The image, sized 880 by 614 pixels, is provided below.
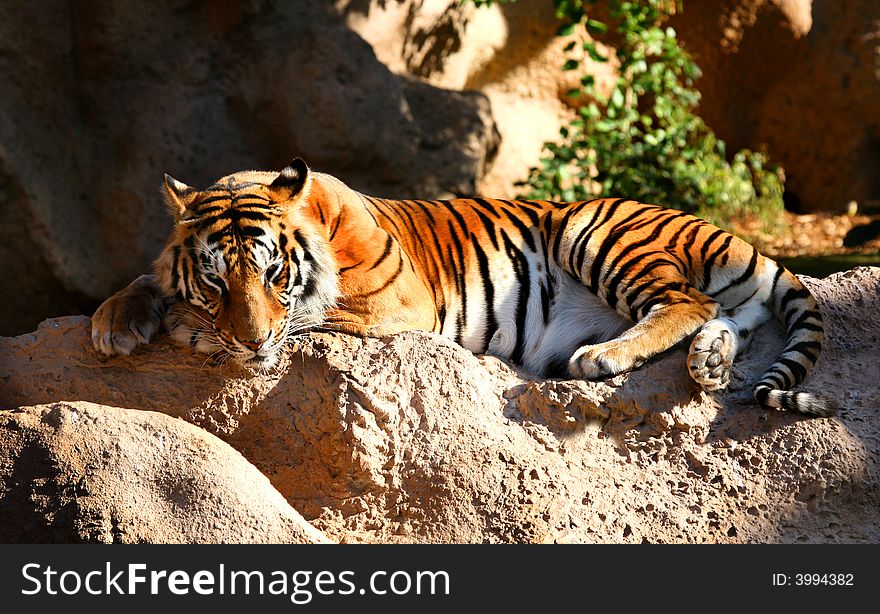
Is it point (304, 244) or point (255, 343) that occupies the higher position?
point (304, 244)

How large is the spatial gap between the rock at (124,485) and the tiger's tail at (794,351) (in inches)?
67.4

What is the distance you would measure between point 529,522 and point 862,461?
1.22 m

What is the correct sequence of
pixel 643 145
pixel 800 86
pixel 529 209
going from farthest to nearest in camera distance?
pixel 800 86, pixel 643 145, pixel 529 209

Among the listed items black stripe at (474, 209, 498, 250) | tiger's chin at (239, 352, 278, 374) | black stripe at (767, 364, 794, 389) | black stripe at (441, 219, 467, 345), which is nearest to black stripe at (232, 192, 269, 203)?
tiger's chin at (239, 352, 278, 374)

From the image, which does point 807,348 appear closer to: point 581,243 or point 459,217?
point 581,243

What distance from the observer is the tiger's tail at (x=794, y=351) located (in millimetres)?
3834

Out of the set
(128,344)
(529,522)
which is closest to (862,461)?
(529,522)

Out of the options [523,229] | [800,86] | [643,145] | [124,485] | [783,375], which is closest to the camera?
[124,485]

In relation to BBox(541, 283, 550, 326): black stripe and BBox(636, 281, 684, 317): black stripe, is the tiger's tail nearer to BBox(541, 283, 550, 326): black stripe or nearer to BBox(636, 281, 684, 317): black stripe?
BBox(636, 281, 684, 317): black stripe

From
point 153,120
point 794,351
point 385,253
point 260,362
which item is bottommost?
point 153,120

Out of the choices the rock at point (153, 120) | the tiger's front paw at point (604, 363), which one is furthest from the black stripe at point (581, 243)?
the rock at point (153, 120)

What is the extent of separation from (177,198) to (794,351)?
2.39m

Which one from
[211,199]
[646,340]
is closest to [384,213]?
[211,199]

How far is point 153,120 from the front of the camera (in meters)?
7.38
